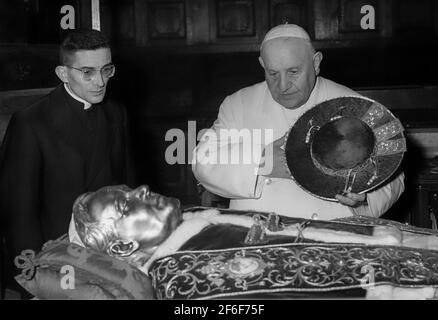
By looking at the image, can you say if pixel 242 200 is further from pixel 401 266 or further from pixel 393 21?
pixel 393 21

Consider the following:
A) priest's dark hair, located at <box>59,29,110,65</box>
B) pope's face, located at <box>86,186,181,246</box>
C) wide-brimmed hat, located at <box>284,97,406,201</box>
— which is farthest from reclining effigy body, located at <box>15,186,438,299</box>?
priest's dark hair, located at <box>59,29,110,65</box>

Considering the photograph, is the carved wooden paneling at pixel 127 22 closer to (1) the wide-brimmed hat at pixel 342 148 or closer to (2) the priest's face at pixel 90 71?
(2) the priest's face at pixel 90 71

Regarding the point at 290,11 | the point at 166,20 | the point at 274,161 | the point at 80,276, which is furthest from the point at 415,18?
the point at 80,276

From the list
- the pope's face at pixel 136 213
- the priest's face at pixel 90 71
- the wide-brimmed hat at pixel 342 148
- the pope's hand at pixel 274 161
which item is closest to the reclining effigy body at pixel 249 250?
the pope's face at pixel 136 213

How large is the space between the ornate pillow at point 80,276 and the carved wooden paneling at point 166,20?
22.7 feet

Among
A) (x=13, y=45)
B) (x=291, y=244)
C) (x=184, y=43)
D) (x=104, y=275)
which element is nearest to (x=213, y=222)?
(x=291, y=244)

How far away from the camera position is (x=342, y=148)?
9.60 feet

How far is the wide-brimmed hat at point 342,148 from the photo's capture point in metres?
2.87

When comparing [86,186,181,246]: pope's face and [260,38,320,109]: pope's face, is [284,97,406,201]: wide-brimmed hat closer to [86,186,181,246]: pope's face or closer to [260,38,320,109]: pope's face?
[260,38,320,109]: pope's face

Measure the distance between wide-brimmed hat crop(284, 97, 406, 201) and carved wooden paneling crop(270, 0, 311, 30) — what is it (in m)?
6.16

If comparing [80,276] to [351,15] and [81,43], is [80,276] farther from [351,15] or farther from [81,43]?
[351,15]

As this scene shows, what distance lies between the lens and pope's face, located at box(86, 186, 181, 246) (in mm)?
2430

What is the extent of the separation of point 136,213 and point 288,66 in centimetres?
125

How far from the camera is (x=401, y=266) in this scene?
90.0 inches
